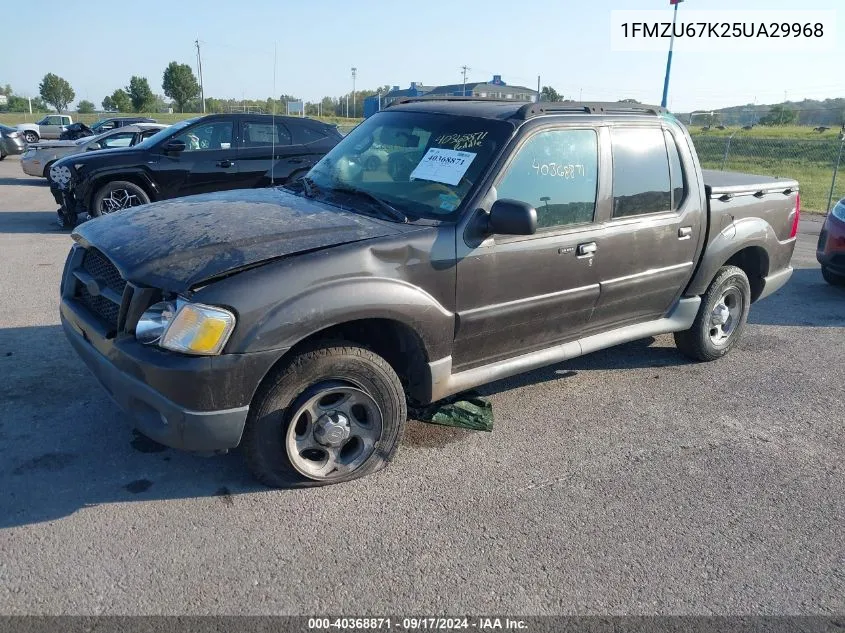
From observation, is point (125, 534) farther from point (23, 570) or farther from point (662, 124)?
point (662, 124)

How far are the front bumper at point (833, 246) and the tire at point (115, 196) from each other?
8.79 metres

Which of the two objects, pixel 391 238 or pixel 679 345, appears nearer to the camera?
pixel 391 238

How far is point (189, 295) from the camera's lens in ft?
9.53

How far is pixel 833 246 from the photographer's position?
7781 millimetres

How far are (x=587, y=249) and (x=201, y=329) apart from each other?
233 cm

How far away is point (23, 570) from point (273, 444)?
111 cm

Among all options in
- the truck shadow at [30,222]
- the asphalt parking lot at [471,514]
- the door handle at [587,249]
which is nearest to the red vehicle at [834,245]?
the asphalt parking lot at [471,514]

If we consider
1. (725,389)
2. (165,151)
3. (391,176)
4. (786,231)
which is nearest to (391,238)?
(391,176)

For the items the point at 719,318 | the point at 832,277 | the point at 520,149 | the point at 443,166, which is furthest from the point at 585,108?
the point at 832,277

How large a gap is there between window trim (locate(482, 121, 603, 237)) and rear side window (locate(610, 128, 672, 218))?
0.15 meters

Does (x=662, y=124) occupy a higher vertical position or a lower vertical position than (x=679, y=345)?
higher

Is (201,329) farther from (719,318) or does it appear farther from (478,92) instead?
(478,92)

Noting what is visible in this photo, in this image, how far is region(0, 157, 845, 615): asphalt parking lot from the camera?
9.02ft

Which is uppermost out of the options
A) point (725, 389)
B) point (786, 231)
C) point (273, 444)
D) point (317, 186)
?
point (317, 186)
